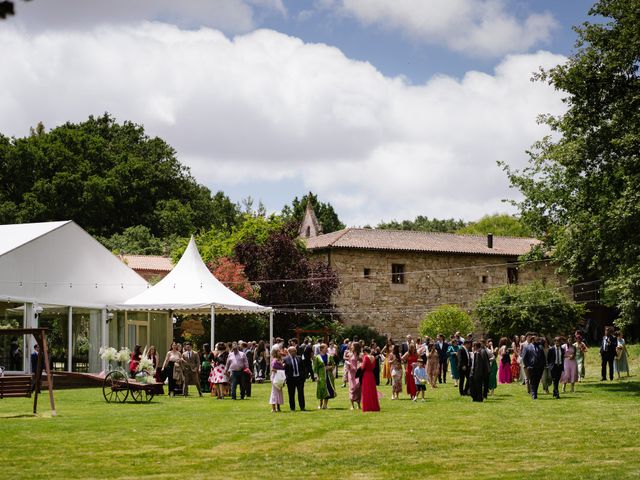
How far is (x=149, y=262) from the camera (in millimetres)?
61594

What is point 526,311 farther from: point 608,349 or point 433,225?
point 433,225

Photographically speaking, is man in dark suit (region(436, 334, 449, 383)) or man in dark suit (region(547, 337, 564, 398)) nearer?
man in dark suit (region(547, 337, 564, 398))

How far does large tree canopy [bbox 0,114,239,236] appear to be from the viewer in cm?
6306

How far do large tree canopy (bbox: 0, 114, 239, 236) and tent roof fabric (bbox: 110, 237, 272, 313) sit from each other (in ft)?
99.4

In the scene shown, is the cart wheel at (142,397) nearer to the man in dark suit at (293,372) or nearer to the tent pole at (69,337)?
the man in dark suit at (293,372)

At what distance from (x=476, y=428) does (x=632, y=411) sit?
478 cm

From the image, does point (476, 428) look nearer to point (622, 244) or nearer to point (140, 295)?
point (622, 244)

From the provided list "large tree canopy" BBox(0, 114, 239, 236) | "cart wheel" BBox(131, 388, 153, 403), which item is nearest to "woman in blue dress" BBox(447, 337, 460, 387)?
"cart wheel" BBox(131, 388, 153, 403)

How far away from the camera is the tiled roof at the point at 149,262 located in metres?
60.8

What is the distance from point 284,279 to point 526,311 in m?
11.9

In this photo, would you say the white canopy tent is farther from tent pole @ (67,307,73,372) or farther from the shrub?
the shrub

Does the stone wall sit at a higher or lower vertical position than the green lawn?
higher

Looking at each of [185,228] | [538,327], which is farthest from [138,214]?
[538,327]

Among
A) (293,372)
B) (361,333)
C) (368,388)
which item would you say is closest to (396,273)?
(361,333)
